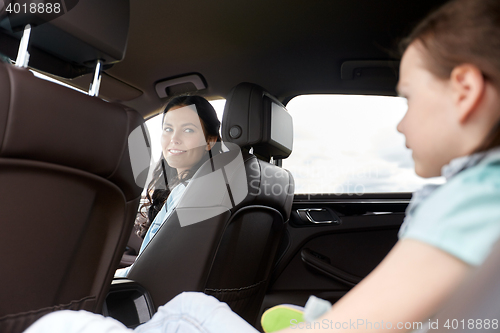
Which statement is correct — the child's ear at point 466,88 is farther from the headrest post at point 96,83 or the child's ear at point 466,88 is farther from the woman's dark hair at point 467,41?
the headrest post at point 96,83

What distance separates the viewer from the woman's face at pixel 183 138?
69.6 inches

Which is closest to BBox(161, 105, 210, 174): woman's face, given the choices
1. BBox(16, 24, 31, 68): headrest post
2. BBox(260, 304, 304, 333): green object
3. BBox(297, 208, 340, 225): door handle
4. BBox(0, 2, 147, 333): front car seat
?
BBox(297, 208, 340, 225): door handle

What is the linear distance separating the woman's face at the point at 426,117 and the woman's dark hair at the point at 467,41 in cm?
2

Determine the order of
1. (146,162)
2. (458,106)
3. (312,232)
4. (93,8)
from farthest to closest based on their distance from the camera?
(312,232), (146,162), (93,8), (458,106)

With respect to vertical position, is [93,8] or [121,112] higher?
[93,8]

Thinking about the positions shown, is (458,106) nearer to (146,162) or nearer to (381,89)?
(146,162)

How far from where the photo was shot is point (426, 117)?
51 centimetres

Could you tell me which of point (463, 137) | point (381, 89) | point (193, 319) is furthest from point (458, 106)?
point (381, 89)

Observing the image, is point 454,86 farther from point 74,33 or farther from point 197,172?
point 197,172

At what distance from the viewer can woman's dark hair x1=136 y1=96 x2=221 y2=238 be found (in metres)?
1.80

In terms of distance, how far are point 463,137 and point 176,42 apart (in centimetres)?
162

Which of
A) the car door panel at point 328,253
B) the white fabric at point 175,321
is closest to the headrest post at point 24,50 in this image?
the white fabric at point 175,321

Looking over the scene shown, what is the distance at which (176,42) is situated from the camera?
1879mm

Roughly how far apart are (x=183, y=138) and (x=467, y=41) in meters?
1.40
